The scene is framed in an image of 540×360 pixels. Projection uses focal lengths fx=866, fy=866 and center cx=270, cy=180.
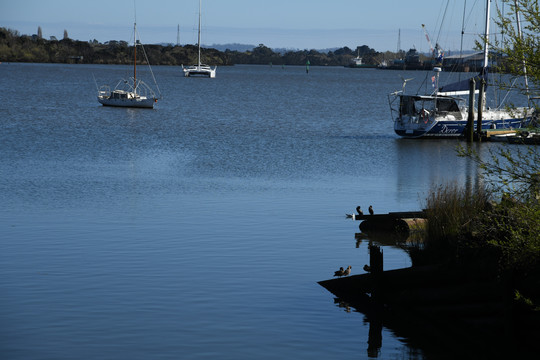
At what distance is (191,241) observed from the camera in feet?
76.0

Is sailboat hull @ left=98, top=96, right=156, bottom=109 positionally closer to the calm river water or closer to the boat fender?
the calm river water

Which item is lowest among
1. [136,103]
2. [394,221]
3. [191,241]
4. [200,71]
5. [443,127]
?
[191,241]

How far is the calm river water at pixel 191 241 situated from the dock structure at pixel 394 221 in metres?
0.53

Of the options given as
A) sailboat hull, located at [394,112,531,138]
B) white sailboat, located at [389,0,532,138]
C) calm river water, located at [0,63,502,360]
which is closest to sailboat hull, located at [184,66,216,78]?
white sailboat, located at [389,0,532,138]

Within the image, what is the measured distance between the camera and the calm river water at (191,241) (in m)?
15.9

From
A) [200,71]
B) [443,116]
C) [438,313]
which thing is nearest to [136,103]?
[443,116]

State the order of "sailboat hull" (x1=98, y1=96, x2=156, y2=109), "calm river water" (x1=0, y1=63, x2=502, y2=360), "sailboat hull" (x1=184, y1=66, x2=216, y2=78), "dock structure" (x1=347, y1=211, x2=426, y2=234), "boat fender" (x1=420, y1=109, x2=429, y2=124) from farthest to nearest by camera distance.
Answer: "sailboat hull" (x1=184, y1=66, x2=216, y2=78), "sailboat hull" (x1=98, y1=96, x2=156, y2=109), "boat fender" (x1=420, y1=109, x2=429, y2=124), "dock structure" (x1=347, y1=211, x2=426, y2=234), "calm river water" (x1=0, y1=63, x2=502, y2=360)

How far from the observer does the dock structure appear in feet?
75.0

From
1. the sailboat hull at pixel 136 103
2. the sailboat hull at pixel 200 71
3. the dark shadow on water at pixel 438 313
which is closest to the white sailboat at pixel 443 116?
the sailboat hull at pixel 136 103

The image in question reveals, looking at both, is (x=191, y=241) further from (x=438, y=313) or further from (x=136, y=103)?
(x=136, y=103)

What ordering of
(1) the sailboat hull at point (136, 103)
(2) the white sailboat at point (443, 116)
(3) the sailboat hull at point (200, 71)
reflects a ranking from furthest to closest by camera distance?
(3) the sailboat hull at point (200, 71), (1) the sailboat hull at point (136, 103), (2) the white sailboat at point (443, 116)

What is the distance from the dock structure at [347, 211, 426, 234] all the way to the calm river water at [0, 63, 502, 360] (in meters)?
0.53

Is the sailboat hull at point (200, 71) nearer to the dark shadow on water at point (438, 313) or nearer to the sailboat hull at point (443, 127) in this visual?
the sailboat hull at point (443, 127)

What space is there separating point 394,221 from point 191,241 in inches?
222
